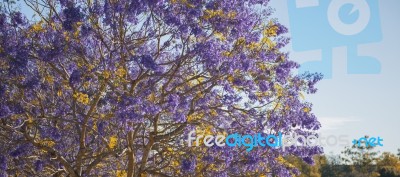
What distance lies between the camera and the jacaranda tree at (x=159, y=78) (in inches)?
379

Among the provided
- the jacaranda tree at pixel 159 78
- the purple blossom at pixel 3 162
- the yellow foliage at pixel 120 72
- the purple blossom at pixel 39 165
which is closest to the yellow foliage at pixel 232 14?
the jacaranda tree at pixel 159 78

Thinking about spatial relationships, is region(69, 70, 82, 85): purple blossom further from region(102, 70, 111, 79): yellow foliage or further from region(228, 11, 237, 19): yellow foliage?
region(228, 11, 237, 19): yellow foliage

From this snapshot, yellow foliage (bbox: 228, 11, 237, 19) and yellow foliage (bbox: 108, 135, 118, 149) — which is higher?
yellow foliage (bbox: 228, 11, 237, 19)

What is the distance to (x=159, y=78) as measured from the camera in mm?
10227

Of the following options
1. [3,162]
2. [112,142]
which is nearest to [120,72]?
[112,142]

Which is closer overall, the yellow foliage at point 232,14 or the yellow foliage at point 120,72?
the yellow foliage at point 120,72

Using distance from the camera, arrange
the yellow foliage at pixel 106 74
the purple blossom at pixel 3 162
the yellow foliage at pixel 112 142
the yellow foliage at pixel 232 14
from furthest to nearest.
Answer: the purple blossom at pixel 3 162 → the yellow foliage at pixel 112 142 → the yellow foliage at pixel 232 14 → the yellow foliage at pixel 106 74

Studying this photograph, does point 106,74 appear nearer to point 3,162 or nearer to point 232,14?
point 232,14

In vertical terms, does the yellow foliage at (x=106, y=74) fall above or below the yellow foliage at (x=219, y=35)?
below

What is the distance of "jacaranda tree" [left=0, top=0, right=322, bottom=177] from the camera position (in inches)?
379

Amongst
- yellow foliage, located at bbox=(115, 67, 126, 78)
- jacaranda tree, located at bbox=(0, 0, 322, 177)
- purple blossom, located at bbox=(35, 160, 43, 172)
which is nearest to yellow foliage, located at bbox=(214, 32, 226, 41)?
jacaranda tree, located at bbox=(0, 0, 322, 177)

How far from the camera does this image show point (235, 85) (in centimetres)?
1032

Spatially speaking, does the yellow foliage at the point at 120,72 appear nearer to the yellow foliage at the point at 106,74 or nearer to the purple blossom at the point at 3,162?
the yellow foliage at the point at 106,74

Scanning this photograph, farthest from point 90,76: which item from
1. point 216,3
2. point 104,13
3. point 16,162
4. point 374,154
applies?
point 374,154
